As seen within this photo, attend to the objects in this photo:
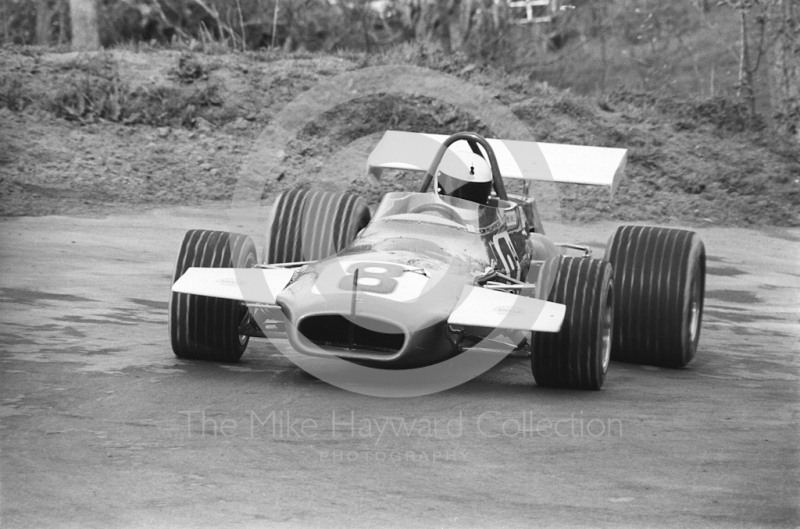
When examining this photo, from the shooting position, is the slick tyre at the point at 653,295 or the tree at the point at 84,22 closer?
the slick tyre at the point at 653,295

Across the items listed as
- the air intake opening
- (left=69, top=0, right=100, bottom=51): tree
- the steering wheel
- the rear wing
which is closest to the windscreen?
the steering wheel

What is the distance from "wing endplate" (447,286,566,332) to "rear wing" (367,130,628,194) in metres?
2.28

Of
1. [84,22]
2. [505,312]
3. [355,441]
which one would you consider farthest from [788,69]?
[355,441]

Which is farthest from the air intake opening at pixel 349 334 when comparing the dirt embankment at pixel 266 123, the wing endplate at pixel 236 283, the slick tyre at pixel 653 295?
the dirt embankment at pixel 266 123

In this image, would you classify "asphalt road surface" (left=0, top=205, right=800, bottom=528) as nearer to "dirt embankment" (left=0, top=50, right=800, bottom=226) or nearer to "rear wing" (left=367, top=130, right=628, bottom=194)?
"rear wing" (left=367, top=130, right=628, bottom=194)

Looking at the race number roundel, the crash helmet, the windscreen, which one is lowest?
the race number roundel

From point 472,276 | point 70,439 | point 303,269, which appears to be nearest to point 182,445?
point 70,439

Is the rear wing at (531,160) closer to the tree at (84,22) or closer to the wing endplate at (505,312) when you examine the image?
the wing endplate at (505,312)

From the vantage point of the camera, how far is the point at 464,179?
27.1ft

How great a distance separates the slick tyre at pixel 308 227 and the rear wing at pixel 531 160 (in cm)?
66

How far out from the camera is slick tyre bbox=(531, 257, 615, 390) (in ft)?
23.5

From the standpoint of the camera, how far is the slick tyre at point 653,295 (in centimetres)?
829

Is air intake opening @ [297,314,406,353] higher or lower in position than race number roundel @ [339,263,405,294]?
lower

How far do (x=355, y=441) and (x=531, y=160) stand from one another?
12.9 feet
